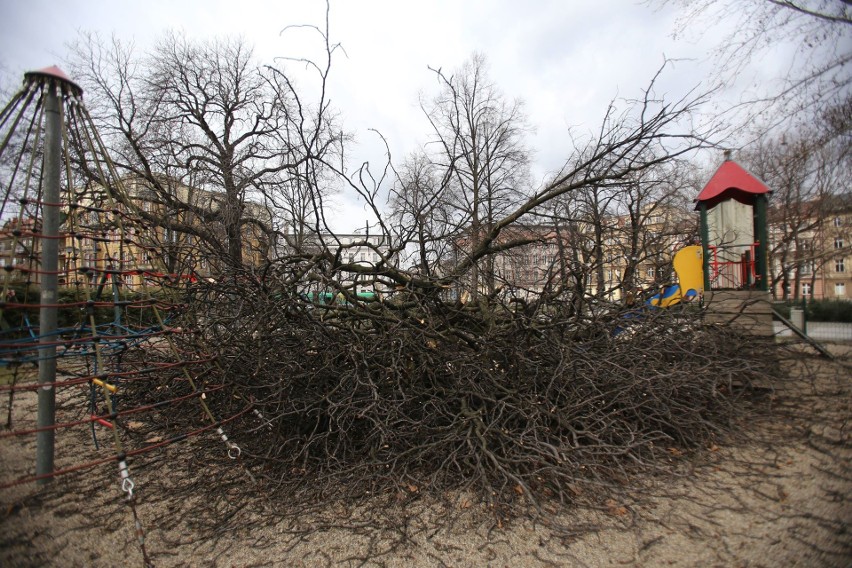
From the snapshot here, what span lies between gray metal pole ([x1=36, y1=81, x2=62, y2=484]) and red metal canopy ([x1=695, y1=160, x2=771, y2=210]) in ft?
24.7

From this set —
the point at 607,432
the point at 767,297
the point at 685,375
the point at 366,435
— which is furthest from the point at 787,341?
the point at 366,435

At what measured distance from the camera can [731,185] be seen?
6.02 metres

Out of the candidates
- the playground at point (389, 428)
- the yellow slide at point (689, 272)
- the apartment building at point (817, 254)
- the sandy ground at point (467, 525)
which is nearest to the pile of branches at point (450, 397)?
the playground at point (389, 428)

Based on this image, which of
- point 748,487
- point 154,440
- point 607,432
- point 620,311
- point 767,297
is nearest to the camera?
point 748,487

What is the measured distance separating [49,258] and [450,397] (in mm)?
3186

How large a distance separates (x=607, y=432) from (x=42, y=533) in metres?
3.97

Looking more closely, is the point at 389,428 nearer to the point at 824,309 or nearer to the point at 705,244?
the point at 824,309

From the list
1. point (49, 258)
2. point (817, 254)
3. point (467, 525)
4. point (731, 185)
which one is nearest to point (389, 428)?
point (467, 525)

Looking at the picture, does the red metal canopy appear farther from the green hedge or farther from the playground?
the playground

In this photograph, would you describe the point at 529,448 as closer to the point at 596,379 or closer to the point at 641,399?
the point at 596,379

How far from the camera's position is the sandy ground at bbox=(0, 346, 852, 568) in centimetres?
235

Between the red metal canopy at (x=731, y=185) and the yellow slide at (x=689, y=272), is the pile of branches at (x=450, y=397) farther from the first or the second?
the red metal canopy at (x=731, y=185)

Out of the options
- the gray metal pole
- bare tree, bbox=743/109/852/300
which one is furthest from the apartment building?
the gray metal pole

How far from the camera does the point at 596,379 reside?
12.9 ft
